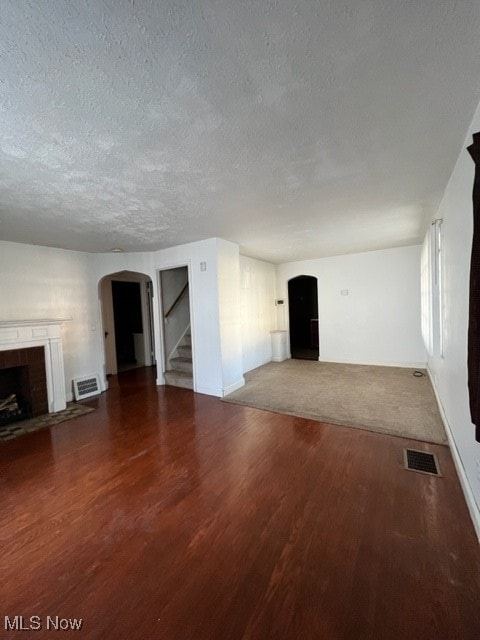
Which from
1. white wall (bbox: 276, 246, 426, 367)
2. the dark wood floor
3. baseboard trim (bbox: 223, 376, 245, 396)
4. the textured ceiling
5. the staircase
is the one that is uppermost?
the textured ceiling

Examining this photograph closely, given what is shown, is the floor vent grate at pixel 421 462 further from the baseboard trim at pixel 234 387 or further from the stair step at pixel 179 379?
the stair step at pixel 179 379

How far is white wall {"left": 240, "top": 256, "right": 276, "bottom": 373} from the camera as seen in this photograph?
567cm

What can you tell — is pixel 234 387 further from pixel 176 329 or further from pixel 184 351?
pixel 176 329

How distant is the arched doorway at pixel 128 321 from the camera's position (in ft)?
20.3

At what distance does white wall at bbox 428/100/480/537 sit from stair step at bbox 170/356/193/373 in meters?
3.94

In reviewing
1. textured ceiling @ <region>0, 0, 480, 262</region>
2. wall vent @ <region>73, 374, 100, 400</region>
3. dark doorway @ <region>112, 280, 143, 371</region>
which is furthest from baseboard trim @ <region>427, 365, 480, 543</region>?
dark doorway @ <region>112, 280, 143, 371</region>

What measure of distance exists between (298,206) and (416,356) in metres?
4.31

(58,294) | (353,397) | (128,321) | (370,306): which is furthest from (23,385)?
(370,306)

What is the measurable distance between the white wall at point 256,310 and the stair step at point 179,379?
1.26 m

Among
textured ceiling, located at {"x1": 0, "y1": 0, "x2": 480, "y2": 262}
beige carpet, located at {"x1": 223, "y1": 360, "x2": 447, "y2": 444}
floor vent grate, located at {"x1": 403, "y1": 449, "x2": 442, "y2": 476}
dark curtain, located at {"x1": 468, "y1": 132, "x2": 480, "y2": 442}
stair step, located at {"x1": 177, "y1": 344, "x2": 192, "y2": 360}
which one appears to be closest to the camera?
textured ceiling, located at {"x1": 0, "y1": 0, "x2": 480, "y2": 262}

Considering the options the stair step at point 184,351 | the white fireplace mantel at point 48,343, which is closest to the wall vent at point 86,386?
the white fireplace mantel at point 48,343

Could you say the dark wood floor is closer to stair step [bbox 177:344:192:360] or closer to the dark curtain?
the dark curtain

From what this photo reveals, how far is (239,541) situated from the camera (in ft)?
5.31

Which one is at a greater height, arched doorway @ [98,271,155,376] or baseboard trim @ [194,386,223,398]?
arched doorway @ [98,271,155,376]
